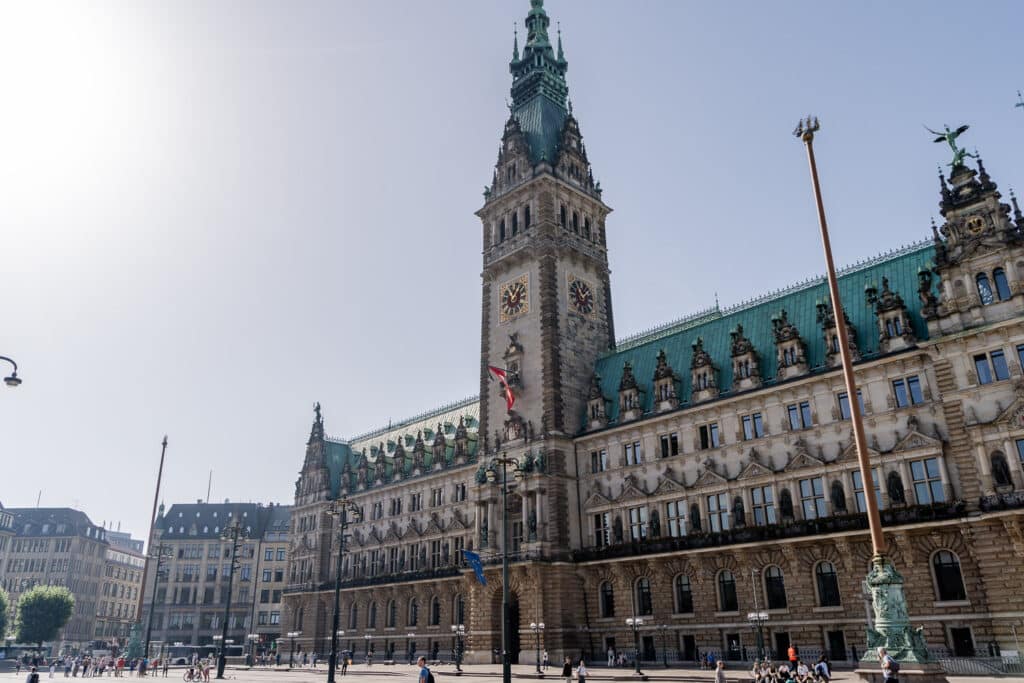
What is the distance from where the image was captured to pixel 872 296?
169ft

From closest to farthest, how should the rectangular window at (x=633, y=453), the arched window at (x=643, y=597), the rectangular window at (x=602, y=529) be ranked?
the arched window at (x=643, y=597)
the rectangular window at (x=633, y=453)
the rectangular window at (x=602, y=529)

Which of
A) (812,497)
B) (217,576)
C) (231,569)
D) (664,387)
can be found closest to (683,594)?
(812,497)

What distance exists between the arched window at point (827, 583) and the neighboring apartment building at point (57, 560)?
425 ft

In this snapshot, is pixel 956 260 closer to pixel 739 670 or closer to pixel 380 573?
pixel 739 670

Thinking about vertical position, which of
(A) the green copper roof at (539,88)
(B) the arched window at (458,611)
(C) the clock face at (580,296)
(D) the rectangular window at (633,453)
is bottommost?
(B) the arched window at (458,611)

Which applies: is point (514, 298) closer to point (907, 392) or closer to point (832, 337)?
point (832, 337)

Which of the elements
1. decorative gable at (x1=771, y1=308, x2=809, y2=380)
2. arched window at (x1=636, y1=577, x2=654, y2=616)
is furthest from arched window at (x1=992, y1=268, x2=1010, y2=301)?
arched window at (x1=636, y1=577, x2=654, y2=616)

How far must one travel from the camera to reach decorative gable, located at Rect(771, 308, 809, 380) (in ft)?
175

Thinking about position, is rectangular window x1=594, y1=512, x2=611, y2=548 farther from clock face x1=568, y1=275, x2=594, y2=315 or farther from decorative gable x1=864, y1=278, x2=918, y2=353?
decorative gable x1=864, y1=278, x2=918, y2=353

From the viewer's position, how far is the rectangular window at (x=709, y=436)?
57.1 m

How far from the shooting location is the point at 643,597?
58438 mm

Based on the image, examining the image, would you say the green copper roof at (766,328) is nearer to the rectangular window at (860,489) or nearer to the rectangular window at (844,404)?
the rectangular window at (844,404)

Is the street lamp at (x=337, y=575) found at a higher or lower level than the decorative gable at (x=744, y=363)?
lower

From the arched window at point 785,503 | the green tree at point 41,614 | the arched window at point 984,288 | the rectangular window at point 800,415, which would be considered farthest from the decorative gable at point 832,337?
the green tree at point 41,614
